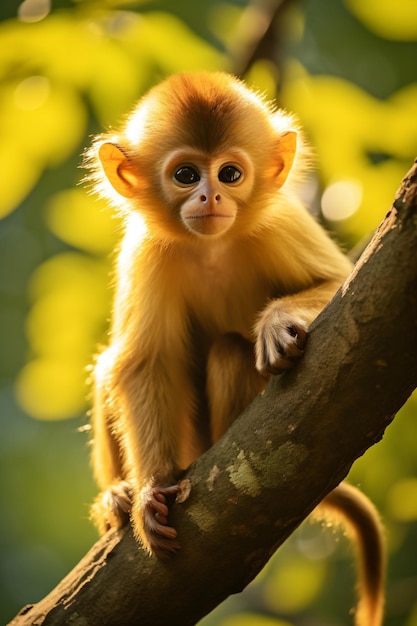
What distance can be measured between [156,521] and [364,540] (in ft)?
5.20

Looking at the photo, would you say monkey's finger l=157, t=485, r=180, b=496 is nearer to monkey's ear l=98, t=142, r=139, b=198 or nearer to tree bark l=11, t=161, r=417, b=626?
tree bark l=11, t=161, r=417, b=626

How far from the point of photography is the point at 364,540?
15.5 ft

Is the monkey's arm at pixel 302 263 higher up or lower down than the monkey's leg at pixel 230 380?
higher up

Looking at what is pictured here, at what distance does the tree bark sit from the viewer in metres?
2.78

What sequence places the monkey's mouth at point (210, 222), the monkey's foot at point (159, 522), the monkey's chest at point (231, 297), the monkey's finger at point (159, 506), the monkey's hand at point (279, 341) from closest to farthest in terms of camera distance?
the monkey's hand at point (279, 341) → the monkey's foot at point (159, 522) → the monkey's finger at point (159, 506) → the monkey's mouth at point (210, 222) → the monkey's chest at point (231, 297)

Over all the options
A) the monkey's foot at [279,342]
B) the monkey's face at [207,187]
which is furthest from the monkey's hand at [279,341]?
the monkey's face at [207,187]

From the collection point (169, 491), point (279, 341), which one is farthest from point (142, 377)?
point (279, 341)

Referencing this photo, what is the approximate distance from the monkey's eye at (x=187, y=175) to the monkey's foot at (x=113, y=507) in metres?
1.73

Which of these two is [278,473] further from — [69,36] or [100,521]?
[69,36]

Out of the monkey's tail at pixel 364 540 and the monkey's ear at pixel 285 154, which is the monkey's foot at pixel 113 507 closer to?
the monkey's tail at pixel 364 540

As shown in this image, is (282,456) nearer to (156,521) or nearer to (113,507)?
(156,521)

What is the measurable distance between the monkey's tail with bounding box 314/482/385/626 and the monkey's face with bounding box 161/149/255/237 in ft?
5.41

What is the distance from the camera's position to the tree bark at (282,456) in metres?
2.78

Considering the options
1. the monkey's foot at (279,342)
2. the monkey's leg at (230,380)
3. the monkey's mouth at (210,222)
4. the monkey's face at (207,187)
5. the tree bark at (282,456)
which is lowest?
the tree bark at (282,456)
